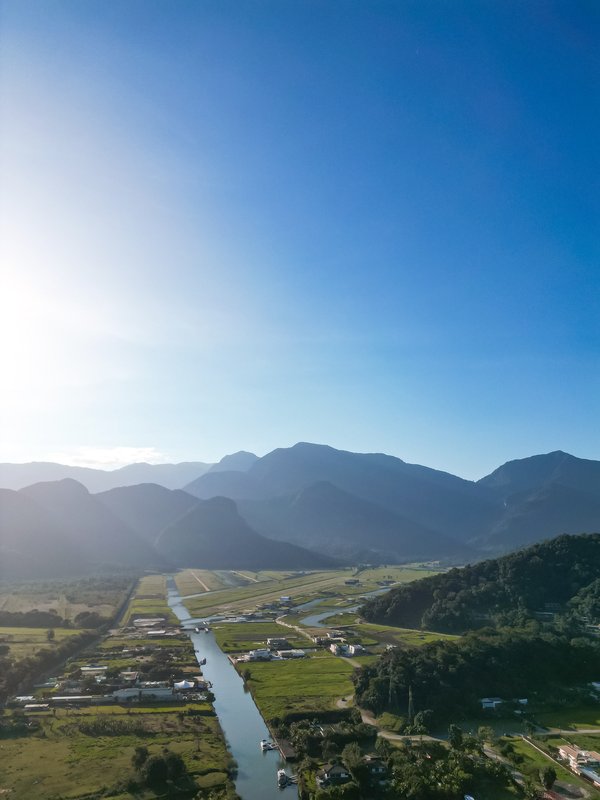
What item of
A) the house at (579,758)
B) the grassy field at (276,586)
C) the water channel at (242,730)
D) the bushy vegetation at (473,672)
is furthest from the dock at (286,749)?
the grassy field at (276,586)

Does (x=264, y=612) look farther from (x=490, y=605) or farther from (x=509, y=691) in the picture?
(x=509, y=691)

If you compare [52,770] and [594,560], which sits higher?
[594,560]

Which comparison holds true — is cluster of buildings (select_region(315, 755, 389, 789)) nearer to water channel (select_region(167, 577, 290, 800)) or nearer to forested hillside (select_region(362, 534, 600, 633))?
water channel (select_region(167, 577, 290, 800))

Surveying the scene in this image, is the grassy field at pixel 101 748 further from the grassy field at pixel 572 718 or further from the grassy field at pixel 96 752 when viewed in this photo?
the grassy field at pixel 572 718

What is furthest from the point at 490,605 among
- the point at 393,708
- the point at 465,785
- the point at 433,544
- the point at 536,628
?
the point at 433,544

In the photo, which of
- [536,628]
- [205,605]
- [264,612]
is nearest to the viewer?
[536,628]

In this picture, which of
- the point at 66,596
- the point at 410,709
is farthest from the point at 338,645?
the point at 66,596

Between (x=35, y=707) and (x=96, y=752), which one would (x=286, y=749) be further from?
(x=35, y=707)
